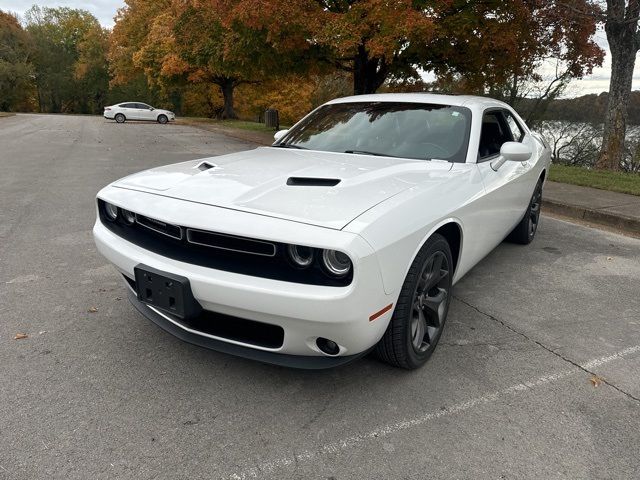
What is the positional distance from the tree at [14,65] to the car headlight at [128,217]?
60831mm

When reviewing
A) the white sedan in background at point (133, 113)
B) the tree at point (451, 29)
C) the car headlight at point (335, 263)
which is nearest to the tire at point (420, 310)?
the car headlight at point (335, 263)

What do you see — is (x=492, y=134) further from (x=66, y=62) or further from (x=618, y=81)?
(x=66, y=62)

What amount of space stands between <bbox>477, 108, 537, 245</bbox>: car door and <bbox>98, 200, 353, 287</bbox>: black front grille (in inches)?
66.0

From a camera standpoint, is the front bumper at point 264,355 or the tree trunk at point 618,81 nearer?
the front bumper at point 264,355

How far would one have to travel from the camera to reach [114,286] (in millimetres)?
3709

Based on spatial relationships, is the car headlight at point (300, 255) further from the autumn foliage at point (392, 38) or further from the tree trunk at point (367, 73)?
the tree trunk at point (367, 73)

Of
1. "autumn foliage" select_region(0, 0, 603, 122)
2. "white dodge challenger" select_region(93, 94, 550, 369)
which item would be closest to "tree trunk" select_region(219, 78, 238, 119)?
"autumn foliage" select_region(0, 0, 603, 122)

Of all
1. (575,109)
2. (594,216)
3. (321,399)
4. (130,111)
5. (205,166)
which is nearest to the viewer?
(321,399)

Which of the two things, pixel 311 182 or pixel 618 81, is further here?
pixel 618 81

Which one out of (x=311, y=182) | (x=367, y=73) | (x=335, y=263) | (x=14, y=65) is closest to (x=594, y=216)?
(x=311, y=182)

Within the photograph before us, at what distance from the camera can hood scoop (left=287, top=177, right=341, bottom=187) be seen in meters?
2.56

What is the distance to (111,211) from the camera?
2.84 meters

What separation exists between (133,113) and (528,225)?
30.4 meters

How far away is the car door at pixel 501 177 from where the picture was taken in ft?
11.2
